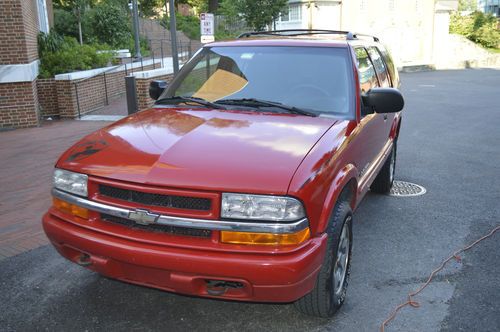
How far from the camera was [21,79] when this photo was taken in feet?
35.7

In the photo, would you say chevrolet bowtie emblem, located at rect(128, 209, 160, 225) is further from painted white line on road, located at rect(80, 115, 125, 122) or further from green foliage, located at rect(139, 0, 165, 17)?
green foliage, located at rect(139, 0, 165, 17)

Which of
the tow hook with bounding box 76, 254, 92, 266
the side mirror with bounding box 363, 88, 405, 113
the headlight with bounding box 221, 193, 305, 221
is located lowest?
the tow hook with bounding box 76, 254, 92, 266

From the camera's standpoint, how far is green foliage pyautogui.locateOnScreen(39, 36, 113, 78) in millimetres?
13328

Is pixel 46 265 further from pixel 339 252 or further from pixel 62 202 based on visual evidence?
pixel 339 252

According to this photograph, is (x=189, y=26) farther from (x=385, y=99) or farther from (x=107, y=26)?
(x=385, y=99)

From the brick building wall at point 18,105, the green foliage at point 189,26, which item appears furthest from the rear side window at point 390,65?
the green foliage at point 189,26

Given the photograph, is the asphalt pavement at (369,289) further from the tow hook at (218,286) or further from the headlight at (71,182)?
the headlight at (71,182)

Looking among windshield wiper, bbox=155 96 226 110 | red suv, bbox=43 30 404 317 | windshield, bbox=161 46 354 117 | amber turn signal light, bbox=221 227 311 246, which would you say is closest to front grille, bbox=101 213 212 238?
red suv, bbox=43 30 404 317

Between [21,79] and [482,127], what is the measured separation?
9982 mm

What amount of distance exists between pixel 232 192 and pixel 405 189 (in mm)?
4330

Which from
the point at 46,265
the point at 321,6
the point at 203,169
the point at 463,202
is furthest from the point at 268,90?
the point at 321,6

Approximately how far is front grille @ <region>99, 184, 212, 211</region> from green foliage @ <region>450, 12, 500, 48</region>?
144 ft

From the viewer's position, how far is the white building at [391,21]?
33656mm

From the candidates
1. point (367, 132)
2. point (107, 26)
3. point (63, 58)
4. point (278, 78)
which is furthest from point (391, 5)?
point (278, 78)
